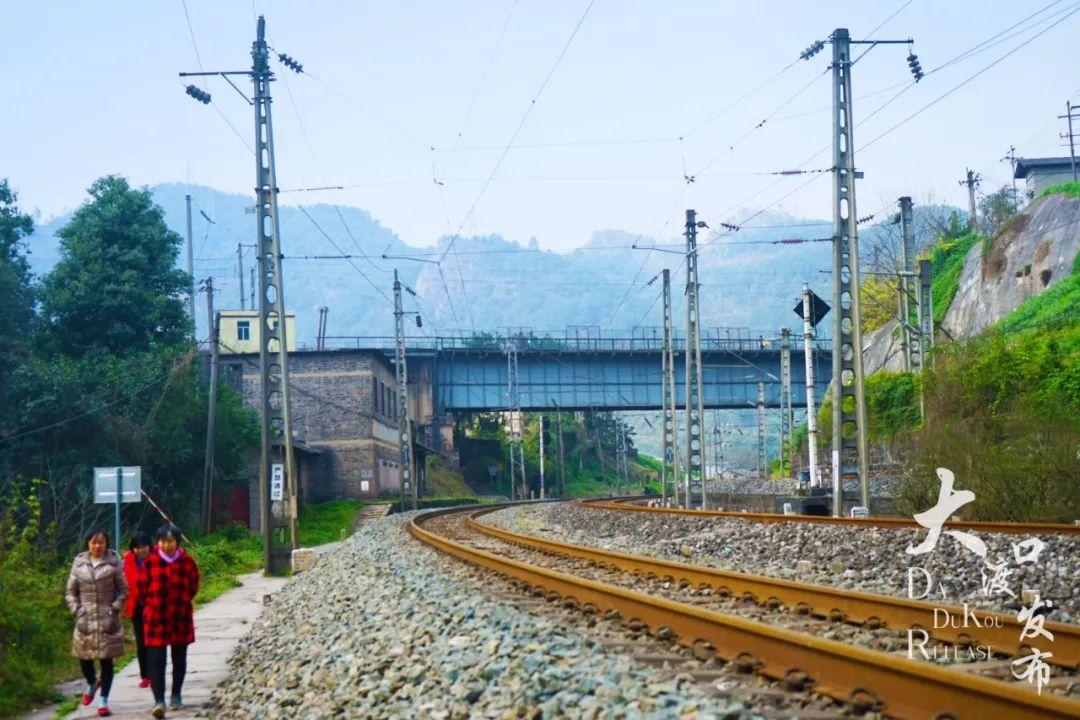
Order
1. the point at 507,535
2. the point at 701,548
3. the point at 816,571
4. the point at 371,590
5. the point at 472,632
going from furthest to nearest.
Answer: the point at 507,535, the point at 701,548, the point at 816,571, the point at 371,590, the point at 472,632

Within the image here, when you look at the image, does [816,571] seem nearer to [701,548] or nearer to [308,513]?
[701,548]

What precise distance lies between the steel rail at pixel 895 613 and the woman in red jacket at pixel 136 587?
5889 mm

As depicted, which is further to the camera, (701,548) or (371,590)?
(701,548)

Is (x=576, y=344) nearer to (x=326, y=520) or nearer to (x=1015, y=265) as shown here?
(x=326, y=520)

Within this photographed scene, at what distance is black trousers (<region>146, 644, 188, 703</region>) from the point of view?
10.9m

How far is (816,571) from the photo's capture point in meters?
17.9

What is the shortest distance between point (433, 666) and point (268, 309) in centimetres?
2114

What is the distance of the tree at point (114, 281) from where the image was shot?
4938cm

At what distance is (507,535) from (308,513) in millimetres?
33011

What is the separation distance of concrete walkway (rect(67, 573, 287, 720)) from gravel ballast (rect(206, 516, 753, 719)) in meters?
0.25

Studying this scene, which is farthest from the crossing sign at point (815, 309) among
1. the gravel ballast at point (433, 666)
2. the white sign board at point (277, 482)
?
the gravel ballast at point (433, 666)

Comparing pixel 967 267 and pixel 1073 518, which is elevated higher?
pixel 967 267

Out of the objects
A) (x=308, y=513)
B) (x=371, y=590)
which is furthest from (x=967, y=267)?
(x=371, y=590)

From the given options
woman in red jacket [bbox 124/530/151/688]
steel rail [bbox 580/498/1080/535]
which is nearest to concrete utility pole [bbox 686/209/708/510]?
steel rail [bbox 580/498/1080/535]
